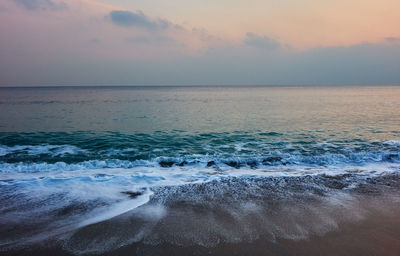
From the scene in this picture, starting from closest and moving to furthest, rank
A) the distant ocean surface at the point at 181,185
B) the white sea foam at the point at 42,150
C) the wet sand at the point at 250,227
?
the wet sand at the point at 250,227, the distant ocean surface at the point at 181,185, the white sea foam at the point at 42,150

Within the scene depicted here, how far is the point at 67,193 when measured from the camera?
7512mm

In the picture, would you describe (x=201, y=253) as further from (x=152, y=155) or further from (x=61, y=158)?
(x=61, y=158)

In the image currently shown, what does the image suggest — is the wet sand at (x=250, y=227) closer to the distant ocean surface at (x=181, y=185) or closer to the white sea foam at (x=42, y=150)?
the distant ocean surface at (x=181, y=185)

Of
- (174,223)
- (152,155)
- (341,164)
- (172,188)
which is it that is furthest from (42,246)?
(341,164)

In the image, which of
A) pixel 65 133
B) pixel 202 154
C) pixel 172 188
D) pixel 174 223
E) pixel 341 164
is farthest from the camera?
pixel 65 133

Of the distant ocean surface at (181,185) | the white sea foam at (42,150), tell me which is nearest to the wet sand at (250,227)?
the distant ocean surface at (181,185)

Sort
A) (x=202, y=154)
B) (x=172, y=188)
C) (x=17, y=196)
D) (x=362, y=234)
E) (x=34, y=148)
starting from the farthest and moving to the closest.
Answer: (x=34, y=148) → (x=202, y=154) → (x=172, y=188) → (x=17, y=196) → (x=362, y=234)

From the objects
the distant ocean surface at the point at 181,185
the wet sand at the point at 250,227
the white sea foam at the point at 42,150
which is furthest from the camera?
the white sea foam at the point at 42,150

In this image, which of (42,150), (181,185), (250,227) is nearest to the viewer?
(250,227)

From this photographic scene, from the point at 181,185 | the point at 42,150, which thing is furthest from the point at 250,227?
the point at 42,150

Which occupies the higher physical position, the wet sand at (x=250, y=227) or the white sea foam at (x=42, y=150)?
the wet sand at (x=250, y=227)

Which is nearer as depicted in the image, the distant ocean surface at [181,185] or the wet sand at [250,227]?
the wet sand at [250,227]

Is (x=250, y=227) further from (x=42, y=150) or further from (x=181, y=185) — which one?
(x=42, y=150)

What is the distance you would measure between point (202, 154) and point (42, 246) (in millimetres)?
8890
